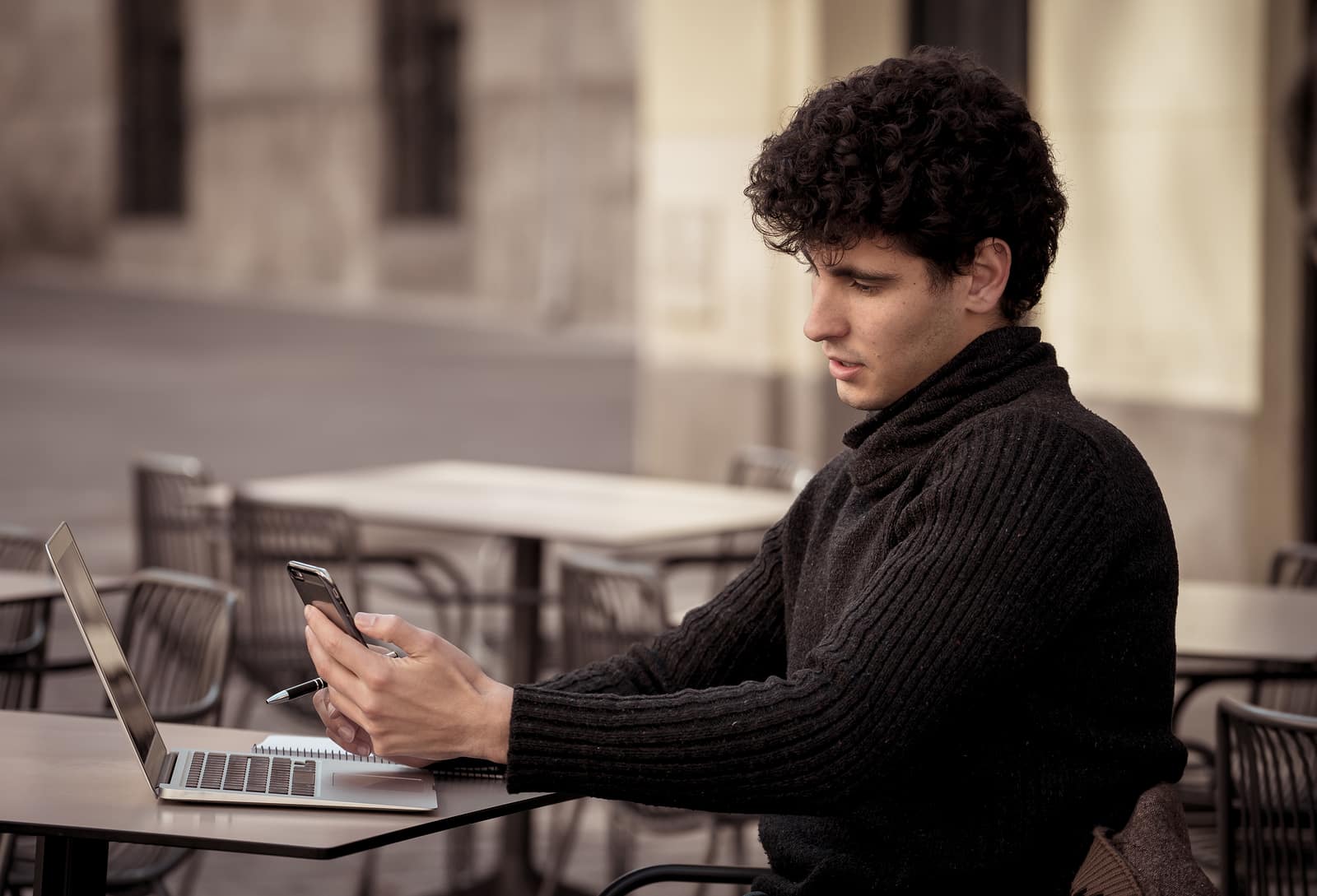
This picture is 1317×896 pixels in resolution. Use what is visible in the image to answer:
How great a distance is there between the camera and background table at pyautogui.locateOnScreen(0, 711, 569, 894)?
2109 millimetres

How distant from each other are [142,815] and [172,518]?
4224mm

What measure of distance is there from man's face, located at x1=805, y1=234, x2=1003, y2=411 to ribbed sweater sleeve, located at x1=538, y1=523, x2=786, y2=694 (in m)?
0.40

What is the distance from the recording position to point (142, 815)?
2209 mm

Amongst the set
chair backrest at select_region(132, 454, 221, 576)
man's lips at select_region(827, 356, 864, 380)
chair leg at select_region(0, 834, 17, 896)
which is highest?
Result: man's lips at select_region(827, 356, 864, 380)

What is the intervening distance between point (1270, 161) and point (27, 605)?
16.2 ft

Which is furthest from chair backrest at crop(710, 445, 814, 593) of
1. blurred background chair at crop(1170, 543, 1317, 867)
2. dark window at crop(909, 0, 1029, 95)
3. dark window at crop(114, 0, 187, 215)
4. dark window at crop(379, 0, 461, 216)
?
dark window at crop(114, 0, 187, 215)

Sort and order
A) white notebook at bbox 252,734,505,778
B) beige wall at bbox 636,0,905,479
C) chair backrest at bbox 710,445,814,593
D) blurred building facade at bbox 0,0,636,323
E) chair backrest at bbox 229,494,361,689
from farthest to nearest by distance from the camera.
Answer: blurred building facade at bbox 0,0,636,323 → beige wall at bbox 636,0,905,479 → chair backrest at bbox 710,445,814,593 → chair backrest at bbox 229,494,361,689 → white notebook at bbox 252,734,505,778

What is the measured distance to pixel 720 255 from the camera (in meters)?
9.69

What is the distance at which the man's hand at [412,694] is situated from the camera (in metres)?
2.09

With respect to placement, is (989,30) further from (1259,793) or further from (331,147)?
(331,147)

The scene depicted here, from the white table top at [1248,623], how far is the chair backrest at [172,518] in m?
3.01

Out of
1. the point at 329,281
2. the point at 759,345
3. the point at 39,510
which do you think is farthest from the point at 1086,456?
→ the point at 329,281

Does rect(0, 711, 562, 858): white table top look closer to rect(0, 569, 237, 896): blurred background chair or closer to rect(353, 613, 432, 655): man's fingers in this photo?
rect(353, 613, 432, 655): man's fingers

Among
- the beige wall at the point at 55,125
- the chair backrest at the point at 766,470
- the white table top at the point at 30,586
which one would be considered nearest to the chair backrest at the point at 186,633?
the white table top at the point at 30,586
